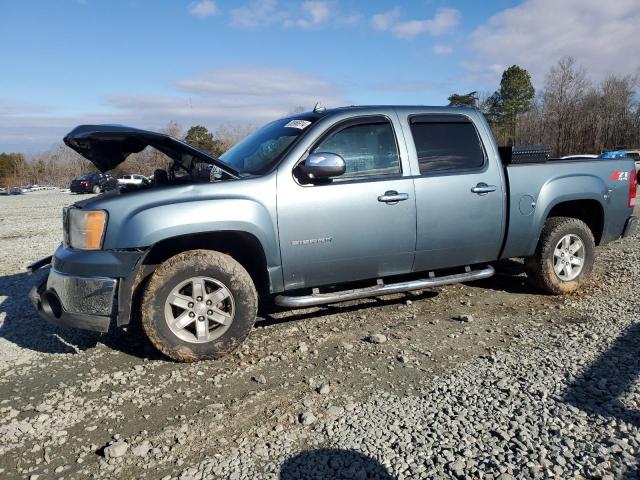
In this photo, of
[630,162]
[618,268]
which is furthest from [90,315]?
[618,268]

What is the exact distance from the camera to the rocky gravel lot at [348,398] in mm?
2461

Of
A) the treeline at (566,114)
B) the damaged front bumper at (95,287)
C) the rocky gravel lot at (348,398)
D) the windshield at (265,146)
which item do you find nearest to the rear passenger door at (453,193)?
the rocky gravel lot at (348,398)

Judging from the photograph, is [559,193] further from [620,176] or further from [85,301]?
[85,301]

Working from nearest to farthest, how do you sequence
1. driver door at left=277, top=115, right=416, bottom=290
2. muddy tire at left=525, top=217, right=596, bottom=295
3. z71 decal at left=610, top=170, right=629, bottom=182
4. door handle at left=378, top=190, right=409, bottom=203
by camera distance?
driver door at left=277, top=115, right=416, bottom=290 → door handle at left=378, top=190, right=409, bottom=203 → muddy tire at left=525, top=217, right=596, bottom=295 → z71 decal at left=610, top=170, right=629, bottom=182

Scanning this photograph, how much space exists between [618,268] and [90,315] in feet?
20.6

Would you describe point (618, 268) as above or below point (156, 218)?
below

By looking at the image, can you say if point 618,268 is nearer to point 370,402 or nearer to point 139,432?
point 370,402

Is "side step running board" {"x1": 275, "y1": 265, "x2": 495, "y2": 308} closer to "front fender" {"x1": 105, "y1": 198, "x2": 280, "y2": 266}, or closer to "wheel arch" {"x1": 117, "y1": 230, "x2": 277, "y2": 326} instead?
"wheel arch" {"x1": 117, "y1": 230, "x2": 277, "y2": 326}

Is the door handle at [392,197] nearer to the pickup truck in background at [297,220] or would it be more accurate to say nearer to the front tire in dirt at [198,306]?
the pickup truck in background at [297,220]

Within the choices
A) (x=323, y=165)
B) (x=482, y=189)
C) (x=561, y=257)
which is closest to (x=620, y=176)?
(x=561, y=257)

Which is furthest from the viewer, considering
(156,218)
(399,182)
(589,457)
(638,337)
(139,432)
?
(399,182)

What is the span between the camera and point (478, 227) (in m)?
4.50

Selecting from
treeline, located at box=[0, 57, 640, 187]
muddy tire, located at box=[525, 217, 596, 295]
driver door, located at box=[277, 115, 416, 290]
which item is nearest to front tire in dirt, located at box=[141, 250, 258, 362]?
driver door, located at box=[277, 115, 416, 290]

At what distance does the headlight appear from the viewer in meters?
3.44
